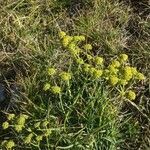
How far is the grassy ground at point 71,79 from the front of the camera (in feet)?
8.94

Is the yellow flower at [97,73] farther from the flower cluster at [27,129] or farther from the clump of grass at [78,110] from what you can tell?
the flower cluster at [27,129]

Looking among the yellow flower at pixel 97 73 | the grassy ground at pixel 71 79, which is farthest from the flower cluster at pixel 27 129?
the yellow flower at pixel 97 73

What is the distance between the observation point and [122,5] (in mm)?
3490

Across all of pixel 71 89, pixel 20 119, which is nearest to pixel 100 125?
pixel 71 89

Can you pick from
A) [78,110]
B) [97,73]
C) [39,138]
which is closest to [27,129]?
[39,138]

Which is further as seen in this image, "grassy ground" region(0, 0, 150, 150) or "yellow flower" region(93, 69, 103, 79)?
"grassy ground" region(0, 0, 150, 150)

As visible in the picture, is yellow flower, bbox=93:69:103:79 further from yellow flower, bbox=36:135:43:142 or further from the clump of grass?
yellow flower, bbox=36:135:43:142

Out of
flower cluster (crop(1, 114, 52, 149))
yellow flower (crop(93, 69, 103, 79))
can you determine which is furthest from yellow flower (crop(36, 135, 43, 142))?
yellow flower (crop(93, 69, 103, 79))

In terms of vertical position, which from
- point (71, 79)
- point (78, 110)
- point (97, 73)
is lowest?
point (78, 110)

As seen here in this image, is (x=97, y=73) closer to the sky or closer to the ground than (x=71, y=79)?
closer to the sky

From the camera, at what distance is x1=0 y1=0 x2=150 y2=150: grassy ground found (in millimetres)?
2725

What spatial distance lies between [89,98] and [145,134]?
0.42 m

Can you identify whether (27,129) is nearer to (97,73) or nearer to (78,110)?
(78,110)

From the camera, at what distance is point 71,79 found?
9.42 feet
